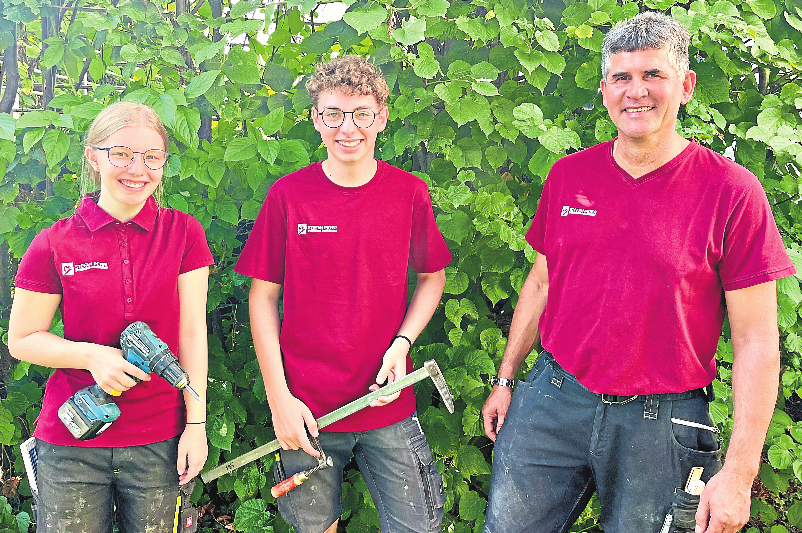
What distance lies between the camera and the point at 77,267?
88.0 inches

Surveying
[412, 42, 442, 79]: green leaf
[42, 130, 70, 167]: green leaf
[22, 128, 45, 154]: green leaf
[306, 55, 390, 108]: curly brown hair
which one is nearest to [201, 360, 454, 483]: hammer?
[306, 55, 390, 108]: curly brown hair

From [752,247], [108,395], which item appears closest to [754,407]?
[752,247]

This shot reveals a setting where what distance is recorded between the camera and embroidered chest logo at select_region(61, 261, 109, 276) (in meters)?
2.23

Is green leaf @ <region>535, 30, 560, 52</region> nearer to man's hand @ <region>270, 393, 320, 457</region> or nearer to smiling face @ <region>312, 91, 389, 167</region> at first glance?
smiling face @ <region>312, 91, 389, 167</region>

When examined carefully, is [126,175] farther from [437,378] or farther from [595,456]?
[595,456]

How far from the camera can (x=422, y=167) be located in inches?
119

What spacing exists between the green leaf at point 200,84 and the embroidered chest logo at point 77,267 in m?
0.83

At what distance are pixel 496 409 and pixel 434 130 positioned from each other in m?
1.18

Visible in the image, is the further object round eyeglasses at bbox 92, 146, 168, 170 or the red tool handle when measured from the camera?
the red tool handle

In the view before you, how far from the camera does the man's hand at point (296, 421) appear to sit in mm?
2418

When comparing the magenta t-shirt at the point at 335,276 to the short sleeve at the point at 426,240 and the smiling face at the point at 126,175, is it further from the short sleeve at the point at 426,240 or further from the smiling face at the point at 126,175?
the smiling face at the point at 126,175

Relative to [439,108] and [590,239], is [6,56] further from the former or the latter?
[590,239]

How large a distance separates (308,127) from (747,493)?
7.14 feet

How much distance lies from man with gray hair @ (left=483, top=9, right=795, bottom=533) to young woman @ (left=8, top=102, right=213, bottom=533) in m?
1.30
